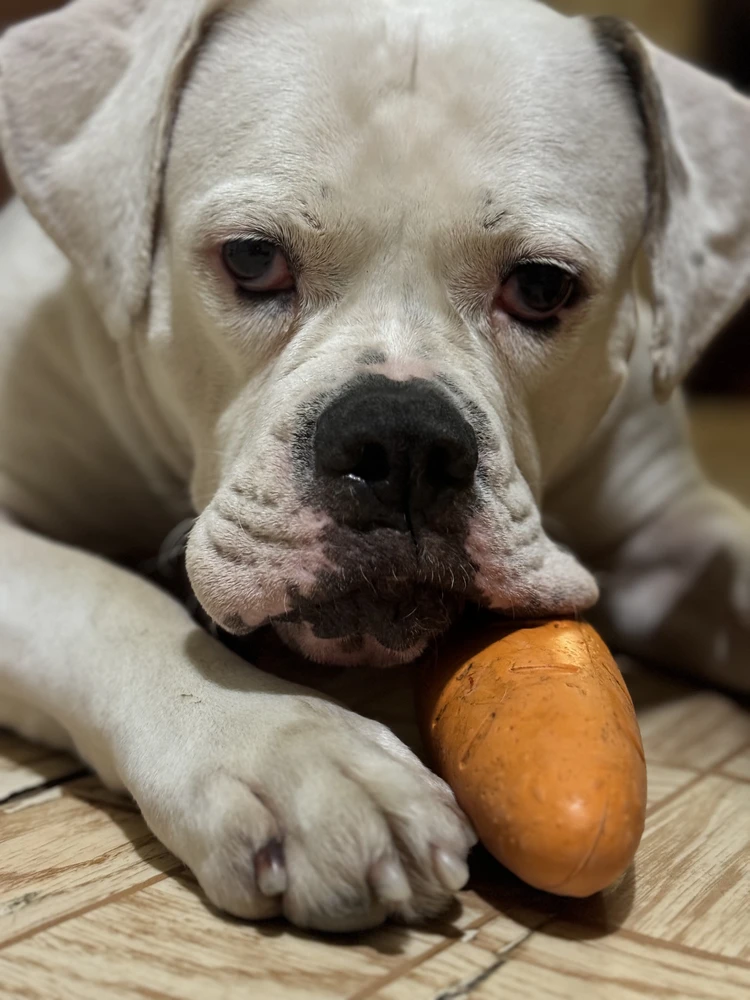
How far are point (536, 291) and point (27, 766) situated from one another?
0.84m

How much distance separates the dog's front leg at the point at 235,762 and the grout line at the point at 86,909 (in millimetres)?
37

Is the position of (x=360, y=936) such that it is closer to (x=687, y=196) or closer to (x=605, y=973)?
(x=605, y=973)

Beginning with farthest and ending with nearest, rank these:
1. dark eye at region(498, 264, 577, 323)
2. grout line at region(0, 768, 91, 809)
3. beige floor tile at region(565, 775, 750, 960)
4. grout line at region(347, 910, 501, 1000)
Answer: dark eye at region(498, 264, 577, 323)
grout line at region(0, 768, 91, 809)
beige floor tile at region(565, 775, 750, 960)
grout line at region(347, 910, 501, 1000)

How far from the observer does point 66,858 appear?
1171 millimetres

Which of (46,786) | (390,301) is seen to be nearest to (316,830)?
(46,786)

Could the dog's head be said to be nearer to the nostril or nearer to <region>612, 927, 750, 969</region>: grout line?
the nostril

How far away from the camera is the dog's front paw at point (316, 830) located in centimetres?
97

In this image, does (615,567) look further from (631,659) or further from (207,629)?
(207,629)

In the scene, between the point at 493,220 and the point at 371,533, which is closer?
the point at 371,533

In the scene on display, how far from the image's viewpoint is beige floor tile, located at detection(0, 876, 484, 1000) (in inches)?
Answer: 35.9

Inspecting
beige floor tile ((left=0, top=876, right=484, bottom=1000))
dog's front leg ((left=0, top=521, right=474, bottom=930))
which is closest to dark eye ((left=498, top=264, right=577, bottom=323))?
dog's front leg ((left=0, top=521, right=474, bottom=930))

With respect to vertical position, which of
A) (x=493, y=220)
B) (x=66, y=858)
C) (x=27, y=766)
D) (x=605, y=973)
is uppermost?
(x=493, y=220)

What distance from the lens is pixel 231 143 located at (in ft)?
4.70

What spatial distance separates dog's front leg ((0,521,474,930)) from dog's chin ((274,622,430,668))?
55 millimetres
